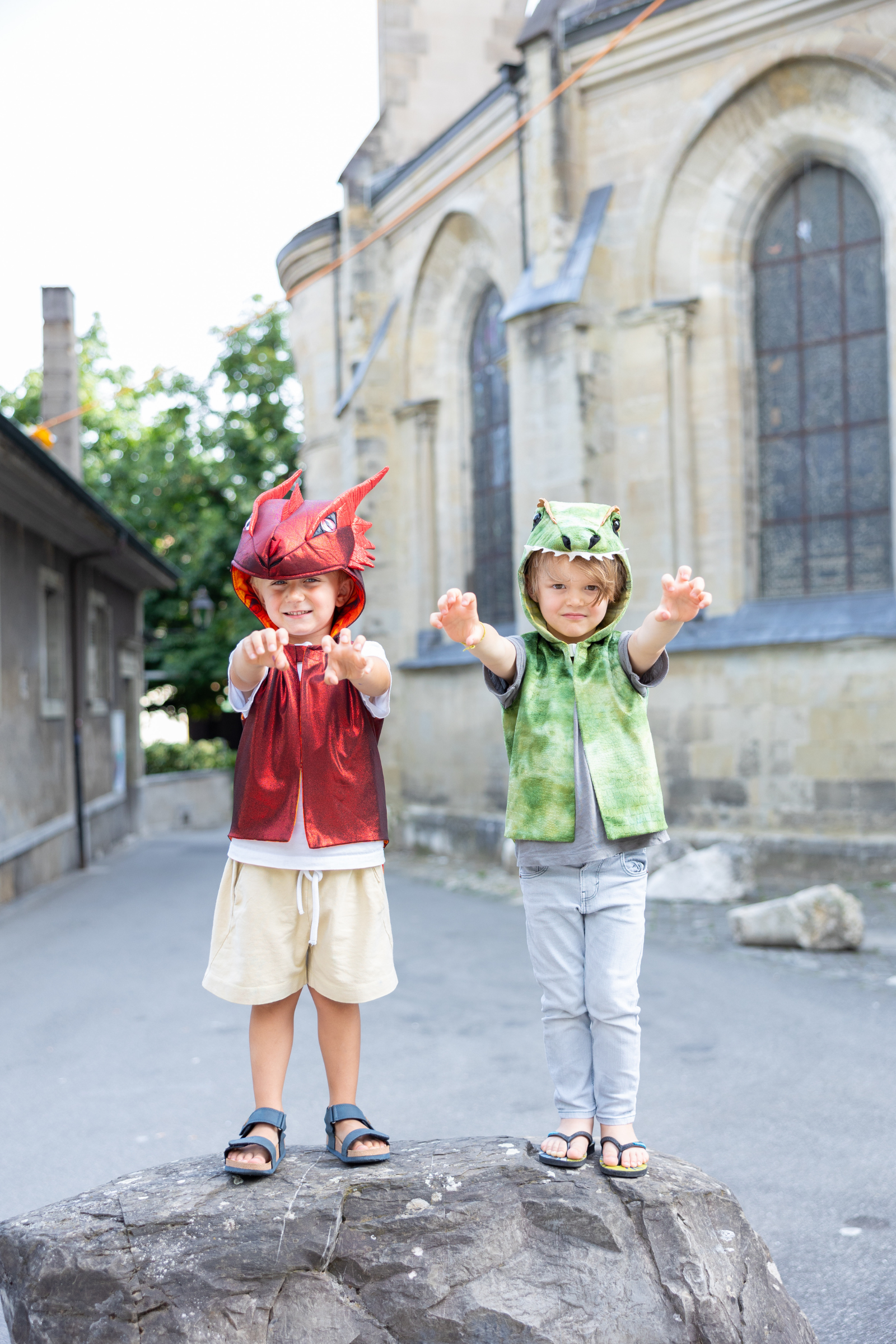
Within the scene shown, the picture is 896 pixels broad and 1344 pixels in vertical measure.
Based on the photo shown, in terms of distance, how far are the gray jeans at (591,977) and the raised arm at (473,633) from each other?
49 centimetres

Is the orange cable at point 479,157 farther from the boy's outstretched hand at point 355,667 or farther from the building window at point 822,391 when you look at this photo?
the boy's outstretched hand at point 355,667

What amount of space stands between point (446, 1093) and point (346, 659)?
2757 millimetres

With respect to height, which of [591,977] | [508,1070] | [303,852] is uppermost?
[303,852]

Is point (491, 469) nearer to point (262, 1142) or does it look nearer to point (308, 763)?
point (308, 763)

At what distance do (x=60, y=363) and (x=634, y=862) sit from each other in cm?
1616

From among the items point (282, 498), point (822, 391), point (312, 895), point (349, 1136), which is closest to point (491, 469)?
point (822, 391)

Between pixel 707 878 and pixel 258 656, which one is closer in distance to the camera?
pixel 258 656

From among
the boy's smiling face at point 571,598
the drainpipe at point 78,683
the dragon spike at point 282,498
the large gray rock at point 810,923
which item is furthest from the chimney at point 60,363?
the boy's smiling face at point 571,598

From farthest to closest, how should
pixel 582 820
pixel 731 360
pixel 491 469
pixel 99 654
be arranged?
1. pixel 99 654
2. pixel 491 469
3. pixel 731 360
4. pixel 582 820

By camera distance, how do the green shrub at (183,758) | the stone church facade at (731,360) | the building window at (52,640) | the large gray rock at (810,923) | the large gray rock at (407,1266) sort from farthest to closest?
the green shrub at (183,758) → the building window at (52,640) → the stone church facade at (731,360) → the large gray rock at (810,923) → the large gray rock at (407,1266)

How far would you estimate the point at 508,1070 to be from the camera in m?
5.11

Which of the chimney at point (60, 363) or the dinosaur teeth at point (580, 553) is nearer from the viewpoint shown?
the dinosaur teeth at point (580, 553)

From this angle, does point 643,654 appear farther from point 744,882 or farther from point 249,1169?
point 744,882

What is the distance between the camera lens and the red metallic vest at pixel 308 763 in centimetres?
280
